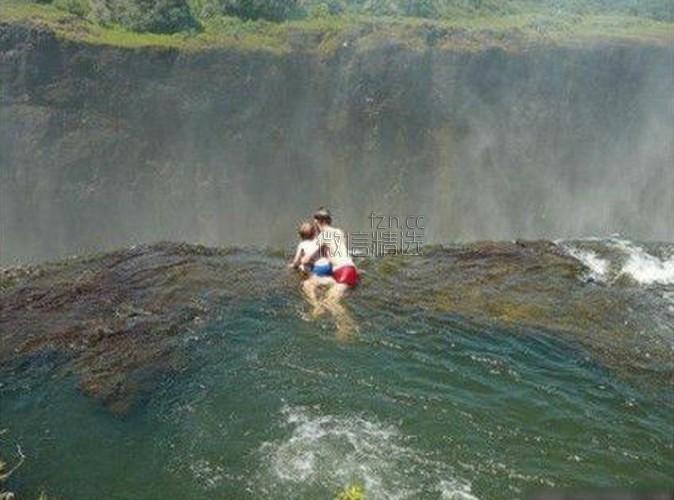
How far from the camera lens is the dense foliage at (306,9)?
20.6 metres

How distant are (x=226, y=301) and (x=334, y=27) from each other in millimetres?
12960

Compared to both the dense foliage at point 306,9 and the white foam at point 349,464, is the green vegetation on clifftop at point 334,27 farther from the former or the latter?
the white foam at point 349,464

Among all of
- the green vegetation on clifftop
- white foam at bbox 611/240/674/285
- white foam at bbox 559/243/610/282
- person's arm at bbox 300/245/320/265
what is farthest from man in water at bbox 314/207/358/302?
the green vegetation on clifftop

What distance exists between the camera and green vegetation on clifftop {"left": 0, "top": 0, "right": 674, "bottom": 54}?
19781 mm

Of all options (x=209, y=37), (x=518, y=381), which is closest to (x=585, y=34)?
(x=209, y=37)

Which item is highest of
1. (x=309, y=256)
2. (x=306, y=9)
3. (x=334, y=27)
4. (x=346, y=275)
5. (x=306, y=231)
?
(x=306, y=9)

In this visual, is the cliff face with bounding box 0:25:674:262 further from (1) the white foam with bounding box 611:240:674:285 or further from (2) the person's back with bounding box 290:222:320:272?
(1) the white foam with bounding box 611:240:674:285

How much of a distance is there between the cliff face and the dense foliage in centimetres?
164

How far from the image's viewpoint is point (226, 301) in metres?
11.9

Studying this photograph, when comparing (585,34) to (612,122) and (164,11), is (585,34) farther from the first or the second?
(164,11)

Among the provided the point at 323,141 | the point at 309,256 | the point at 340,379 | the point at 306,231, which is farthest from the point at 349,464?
the point at 323,141

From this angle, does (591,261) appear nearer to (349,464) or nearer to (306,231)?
(306,231)

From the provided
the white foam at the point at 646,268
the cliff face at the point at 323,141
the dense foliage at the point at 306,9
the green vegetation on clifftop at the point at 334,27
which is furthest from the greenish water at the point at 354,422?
the dense foliage at the point at 306,9

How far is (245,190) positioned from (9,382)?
39.4ft
